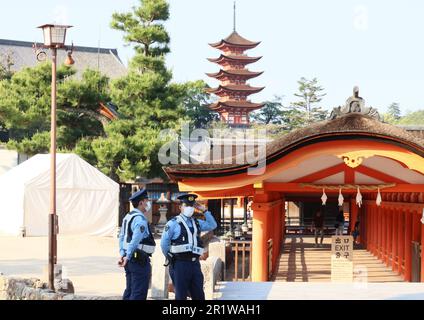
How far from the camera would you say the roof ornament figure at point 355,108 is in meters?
12.8

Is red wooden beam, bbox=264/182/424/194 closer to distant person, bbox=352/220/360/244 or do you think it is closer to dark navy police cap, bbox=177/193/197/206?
dark navy police cap, bbox=177/193/197/206

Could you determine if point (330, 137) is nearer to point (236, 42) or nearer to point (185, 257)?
point (185, 257)

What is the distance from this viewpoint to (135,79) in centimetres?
3234

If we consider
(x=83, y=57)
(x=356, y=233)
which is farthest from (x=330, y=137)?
(x=83, y=57)

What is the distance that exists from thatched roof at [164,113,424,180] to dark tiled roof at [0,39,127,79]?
172ft

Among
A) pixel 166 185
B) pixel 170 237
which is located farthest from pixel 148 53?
pixel 170 237

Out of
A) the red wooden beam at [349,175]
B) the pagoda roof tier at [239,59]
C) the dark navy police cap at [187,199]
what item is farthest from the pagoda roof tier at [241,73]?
the dark navy police cap at [187,199]

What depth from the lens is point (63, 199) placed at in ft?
94.3

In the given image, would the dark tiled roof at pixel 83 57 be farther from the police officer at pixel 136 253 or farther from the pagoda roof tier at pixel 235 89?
the police officer at pixel 136 253

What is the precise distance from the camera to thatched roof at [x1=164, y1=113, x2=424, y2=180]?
1209cm

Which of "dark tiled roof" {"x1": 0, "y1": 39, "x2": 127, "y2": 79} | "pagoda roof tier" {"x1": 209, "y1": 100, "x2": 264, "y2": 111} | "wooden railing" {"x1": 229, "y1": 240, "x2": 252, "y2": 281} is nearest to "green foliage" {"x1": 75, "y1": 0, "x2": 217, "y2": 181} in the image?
"wooden railing" {"x1": 229, "y1": 240, "x2": 252, "y2": 281}
